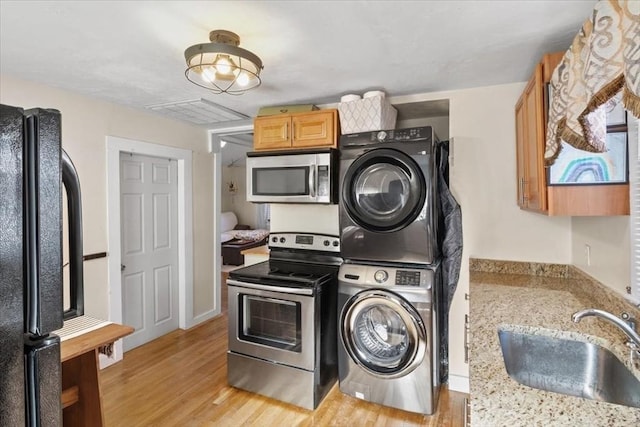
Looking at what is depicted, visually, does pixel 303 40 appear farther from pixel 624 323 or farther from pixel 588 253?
pixel 588 253

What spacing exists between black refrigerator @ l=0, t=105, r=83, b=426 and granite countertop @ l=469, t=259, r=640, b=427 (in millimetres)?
901

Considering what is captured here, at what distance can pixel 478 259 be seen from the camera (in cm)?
258

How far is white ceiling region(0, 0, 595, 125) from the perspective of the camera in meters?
1.55

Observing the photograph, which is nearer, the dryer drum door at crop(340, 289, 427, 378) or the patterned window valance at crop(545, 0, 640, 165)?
the patterned window valance at crop(545, 0, 640, 165)

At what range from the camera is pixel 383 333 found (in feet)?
8.08

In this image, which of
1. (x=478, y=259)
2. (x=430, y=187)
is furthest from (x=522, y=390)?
(x=478, y=259)

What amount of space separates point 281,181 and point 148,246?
173 centimetres

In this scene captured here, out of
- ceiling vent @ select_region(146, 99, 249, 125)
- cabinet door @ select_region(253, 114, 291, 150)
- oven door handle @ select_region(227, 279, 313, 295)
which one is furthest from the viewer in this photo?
ceiling vent @ select_region(146, 99, 249, 125)

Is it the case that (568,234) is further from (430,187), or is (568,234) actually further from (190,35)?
(190,35)

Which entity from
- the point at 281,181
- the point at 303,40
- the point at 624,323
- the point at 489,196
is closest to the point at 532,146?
the point at 489,196

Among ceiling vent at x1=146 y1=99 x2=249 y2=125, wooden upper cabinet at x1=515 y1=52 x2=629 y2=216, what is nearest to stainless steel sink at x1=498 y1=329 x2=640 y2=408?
wooden upper cabinet at x1=515 y1=52 x2=629 y2=216

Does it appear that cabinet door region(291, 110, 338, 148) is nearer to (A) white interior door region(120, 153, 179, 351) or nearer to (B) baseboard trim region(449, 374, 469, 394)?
(A) white interior door region(120, 153, 179, 351)

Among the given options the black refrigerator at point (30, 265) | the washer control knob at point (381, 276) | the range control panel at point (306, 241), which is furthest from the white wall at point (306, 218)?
the black refrigerator at point (30, 265)

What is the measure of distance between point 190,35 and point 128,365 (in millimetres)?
2775
